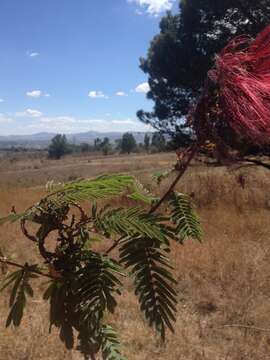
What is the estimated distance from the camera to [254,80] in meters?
0.87

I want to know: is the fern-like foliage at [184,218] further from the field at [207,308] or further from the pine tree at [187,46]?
the pine tree at [187,46]

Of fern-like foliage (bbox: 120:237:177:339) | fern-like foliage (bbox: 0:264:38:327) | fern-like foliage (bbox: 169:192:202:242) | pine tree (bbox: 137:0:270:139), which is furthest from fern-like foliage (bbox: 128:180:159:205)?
pine tree (bbox: 137:0:270:139)

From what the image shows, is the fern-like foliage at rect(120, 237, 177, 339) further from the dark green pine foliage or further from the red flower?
the red flower

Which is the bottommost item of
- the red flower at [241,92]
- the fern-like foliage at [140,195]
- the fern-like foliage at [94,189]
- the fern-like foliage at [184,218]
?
the fern-like foliage at [184,218]

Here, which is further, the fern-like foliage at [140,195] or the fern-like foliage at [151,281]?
the fern-like foliage at [140,195]

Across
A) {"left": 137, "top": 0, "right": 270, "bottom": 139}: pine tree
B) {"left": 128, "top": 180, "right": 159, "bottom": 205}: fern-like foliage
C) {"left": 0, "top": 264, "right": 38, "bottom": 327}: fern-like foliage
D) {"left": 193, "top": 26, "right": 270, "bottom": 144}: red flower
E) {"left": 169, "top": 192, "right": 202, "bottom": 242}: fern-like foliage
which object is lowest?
{"left": 0, "top": 264, "right": 38, "bottom": 327}: fern-like foliage

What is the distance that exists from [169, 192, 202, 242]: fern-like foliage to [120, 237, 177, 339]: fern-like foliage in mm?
139

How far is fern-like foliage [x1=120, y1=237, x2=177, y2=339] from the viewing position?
3.27 ft

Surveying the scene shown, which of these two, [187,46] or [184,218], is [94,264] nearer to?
[184,218]

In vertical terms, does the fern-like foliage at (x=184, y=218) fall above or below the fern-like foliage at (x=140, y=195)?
below

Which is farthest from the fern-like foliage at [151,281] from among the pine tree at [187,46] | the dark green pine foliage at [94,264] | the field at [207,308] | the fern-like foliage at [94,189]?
the pine tree at [187,46]

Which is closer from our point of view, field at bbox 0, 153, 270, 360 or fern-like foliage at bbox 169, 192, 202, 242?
fern-like foliage at bbox 169, 192, 202, 242

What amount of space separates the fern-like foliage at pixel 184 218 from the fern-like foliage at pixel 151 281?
0.46 ft

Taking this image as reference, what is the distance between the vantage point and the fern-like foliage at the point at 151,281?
1.00 meters
